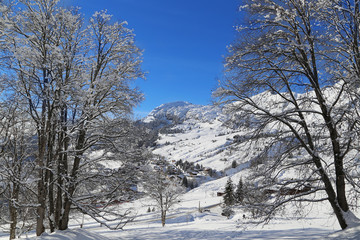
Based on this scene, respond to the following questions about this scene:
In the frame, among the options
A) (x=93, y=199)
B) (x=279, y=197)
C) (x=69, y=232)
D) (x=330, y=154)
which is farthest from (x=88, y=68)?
(x=330, y=154)

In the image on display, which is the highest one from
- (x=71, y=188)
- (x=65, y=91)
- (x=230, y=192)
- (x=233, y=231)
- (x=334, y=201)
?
(x=65, y=91)

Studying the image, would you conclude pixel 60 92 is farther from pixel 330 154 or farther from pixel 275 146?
pixel 330 154

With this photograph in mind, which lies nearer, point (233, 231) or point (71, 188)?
point (233, 231)

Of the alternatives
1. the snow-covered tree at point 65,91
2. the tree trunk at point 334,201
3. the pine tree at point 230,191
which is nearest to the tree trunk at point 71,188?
→ the snow-covered tree at point 65,91

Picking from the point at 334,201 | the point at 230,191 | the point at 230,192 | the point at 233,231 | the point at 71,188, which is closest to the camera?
the point at 334,201

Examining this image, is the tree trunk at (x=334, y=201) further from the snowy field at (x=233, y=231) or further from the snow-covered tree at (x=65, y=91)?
the snow-covered tree at (x=65, y=91)

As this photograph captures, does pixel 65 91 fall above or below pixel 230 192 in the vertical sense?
above

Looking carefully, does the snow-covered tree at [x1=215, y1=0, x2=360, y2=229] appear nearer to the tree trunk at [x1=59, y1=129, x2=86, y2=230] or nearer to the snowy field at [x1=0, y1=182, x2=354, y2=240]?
the snowy field at [x1=0, y1=182, x2=354, y2=240]

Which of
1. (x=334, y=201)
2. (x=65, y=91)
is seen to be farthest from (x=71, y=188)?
(x=334, y=201)

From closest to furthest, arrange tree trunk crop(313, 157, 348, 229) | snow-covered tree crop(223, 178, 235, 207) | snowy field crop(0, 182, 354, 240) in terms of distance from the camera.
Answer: tree trunk crop(313, 157, 348, 229), snowy field crop(0, 182, 354, 240), snow-covered tree crop(223, 178, 235, 207)

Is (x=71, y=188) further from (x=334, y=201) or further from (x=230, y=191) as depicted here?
(x=334, y=201)

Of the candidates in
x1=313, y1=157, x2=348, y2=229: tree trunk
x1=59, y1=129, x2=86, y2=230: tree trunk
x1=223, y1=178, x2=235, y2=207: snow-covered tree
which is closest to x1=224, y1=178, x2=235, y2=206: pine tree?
x1=223, y1=178, x2=235, y2=207: snow-covered tree

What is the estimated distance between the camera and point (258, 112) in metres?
6.68

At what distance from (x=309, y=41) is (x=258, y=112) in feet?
7.25
